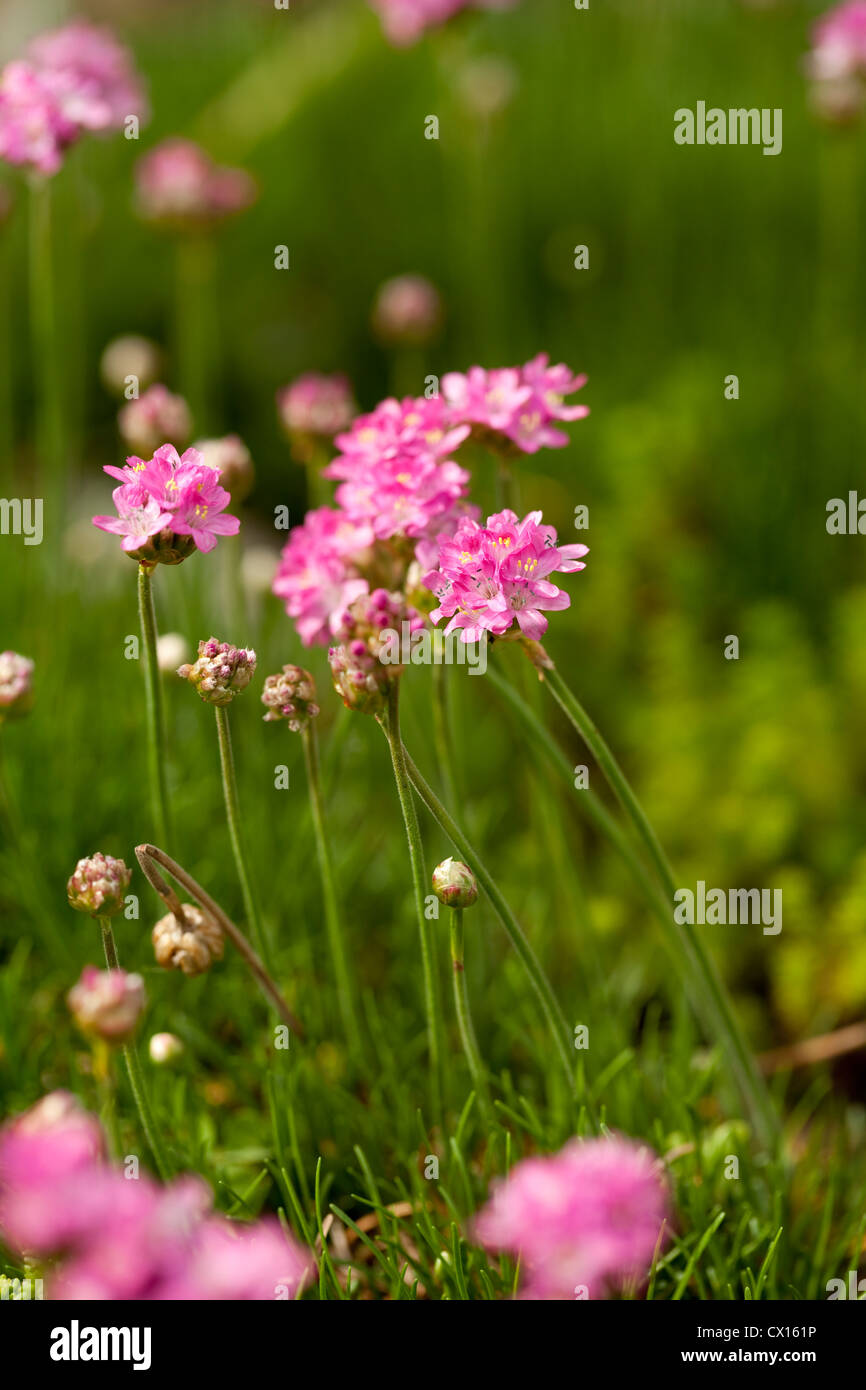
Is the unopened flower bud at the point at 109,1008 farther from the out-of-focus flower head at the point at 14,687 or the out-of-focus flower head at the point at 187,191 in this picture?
the out-of-focus flower head at the point at 187,191

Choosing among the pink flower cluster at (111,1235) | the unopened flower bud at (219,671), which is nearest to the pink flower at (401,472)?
the unopened flower bud at (219,671)

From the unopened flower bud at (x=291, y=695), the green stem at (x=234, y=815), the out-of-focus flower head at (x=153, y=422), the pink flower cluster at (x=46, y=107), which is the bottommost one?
the green stem at (x=234, y=815)

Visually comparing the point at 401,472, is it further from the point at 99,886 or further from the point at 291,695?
the point at 99,886

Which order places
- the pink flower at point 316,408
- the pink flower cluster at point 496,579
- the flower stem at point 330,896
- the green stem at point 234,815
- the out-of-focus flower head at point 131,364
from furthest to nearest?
the out-of-focus flower head at point 131,364
the pink flower at point 316,408
the flower stem at point 330,896
the green stem at point 234,815
the pink flower cluster at point 496,579

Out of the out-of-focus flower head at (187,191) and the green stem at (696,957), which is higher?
the out-of-focus flower head at (187,191)

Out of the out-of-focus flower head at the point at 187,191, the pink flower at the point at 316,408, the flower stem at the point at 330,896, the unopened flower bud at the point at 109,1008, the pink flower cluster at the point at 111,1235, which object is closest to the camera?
the pink flower cluster at the point at 111,1235
